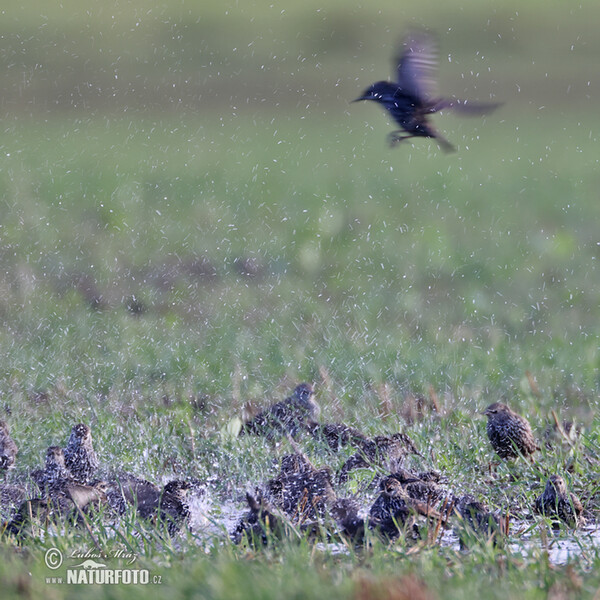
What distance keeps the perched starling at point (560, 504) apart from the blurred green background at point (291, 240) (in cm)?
109

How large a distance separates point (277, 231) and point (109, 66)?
17642 millimetres

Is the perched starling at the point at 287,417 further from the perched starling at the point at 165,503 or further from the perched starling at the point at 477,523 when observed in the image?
the perched starling at the point at 477,523

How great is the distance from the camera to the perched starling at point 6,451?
3.60 meters

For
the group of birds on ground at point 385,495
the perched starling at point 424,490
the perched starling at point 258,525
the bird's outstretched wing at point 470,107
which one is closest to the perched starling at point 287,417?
the group of birds on ground at point 385,495

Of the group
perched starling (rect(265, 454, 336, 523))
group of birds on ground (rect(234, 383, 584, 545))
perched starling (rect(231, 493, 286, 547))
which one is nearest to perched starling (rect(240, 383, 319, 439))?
group of birds on ground (rect(234, 383, 584, 545))

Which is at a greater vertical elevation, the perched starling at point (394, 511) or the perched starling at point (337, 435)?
the perched starling at point (337, 435)

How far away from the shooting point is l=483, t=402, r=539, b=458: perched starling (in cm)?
342

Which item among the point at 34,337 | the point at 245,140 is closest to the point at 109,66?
the point at 245,140

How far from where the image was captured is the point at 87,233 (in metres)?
8.30

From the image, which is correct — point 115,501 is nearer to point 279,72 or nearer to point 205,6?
point 279,72

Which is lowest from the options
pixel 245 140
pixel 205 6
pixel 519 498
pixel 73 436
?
pixel 519 498

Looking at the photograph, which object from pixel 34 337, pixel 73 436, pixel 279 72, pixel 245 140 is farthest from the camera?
pixel 279 72

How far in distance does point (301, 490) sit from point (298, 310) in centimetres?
276
